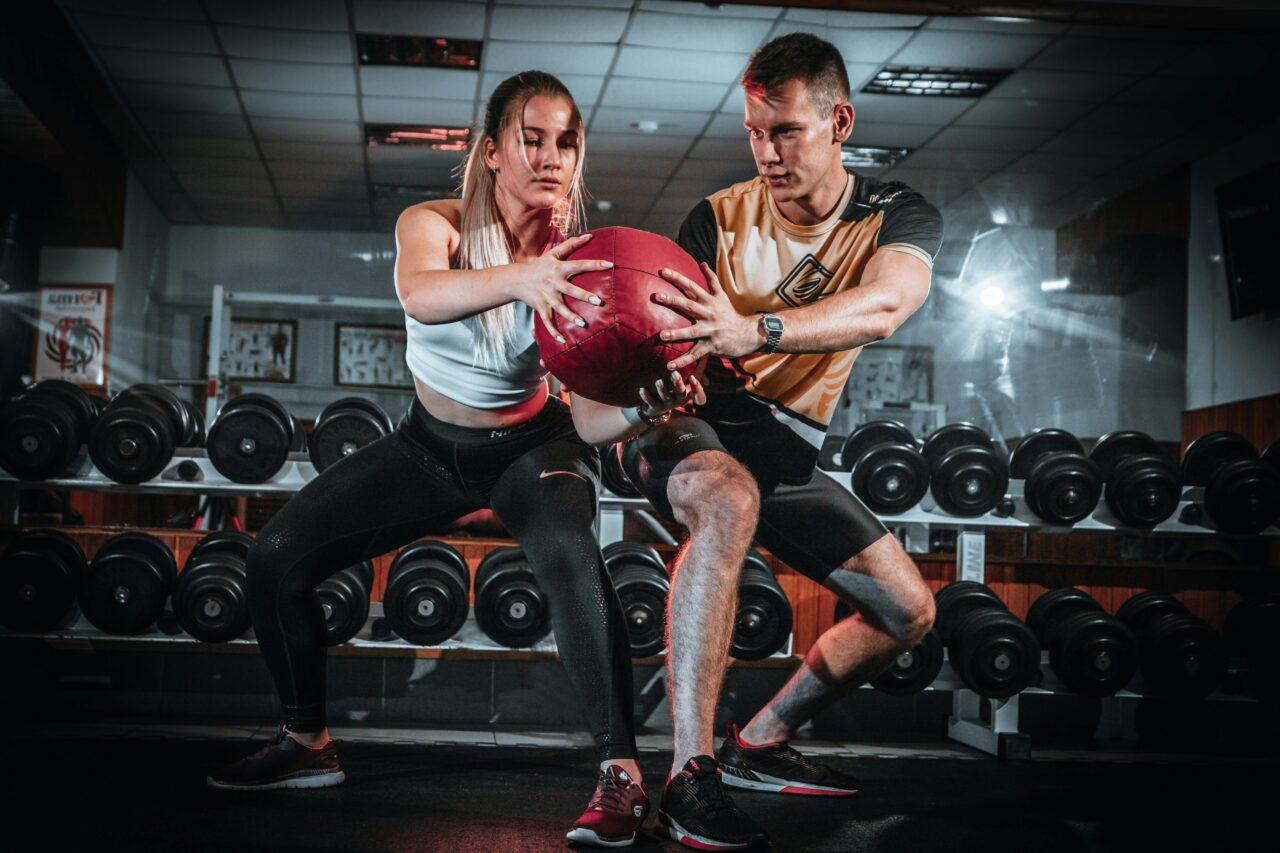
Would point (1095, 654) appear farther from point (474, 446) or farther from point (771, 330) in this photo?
point (474, 446)

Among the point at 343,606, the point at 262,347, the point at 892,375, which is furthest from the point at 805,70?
the point at 262,347

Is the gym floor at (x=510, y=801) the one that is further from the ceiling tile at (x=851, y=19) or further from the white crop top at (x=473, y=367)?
the ceiling tile at (x=851, y=19)

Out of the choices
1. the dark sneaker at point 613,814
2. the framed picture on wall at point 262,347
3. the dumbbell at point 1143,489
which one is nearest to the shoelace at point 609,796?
the dark sneaker at point 613,814

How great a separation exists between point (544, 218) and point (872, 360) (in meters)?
7.87

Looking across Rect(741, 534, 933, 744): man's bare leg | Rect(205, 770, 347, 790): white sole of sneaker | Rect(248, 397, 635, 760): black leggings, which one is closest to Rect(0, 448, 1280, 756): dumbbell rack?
Rect(741, 534, 933, 744): man's bare leg

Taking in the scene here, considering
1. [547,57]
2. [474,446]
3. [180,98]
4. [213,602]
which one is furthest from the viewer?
[180,98]

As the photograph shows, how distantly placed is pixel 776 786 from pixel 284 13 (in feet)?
16.2

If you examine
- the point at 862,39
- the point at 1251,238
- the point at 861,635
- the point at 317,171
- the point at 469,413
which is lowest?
the point at 861,635

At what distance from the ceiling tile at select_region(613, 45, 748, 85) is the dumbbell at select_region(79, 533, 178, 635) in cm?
393

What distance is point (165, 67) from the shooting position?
6410 mm

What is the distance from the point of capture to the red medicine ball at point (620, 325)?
5.69 feet

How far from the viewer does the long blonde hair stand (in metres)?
2.10

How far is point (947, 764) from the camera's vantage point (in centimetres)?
322

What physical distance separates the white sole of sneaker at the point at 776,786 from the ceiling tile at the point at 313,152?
20.4 ft
